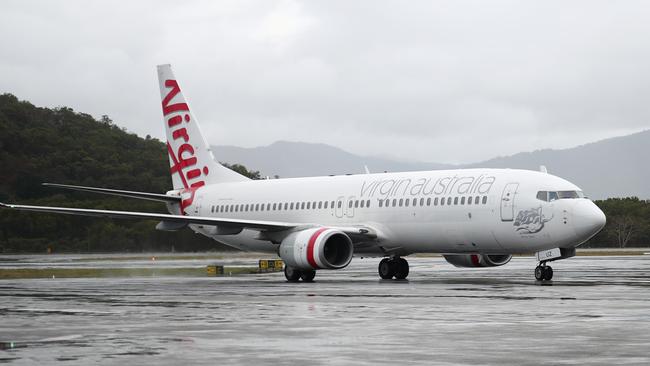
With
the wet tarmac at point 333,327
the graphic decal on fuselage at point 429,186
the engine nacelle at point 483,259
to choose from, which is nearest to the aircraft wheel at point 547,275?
the graphic decal on fuselage at point 429,186

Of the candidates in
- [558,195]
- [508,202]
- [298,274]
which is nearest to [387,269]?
[298,274]

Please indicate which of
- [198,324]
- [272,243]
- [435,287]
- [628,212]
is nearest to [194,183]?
[272,243]

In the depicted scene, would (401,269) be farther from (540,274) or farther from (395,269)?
(540,274)

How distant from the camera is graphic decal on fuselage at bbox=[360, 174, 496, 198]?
34781 mm

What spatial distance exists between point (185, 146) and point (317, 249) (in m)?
14.0

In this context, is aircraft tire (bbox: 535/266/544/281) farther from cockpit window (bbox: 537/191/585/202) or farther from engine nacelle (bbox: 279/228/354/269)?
engine nacelle (bbox: 279/228/354/269)

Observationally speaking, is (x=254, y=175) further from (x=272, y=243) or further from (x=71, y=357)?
(x=71, y=357)

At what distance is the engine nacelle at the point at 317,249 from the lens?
115ft

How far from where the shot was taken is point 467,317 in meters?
18.0

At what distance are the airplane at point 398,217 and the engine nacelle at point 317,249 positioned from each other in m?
0.04

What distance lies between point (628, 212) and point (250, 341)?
90.9 metres

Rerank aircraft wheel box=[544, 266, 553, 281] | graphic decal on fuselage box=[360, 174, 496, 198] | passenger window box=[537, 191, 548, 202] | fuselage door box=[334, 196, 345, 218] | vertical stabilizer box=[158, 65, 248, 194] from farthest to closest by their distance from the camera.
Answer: vertical stabilizer box=[158, 65, 248, 194], fuselage door box=[334, 196, 345, 218], graphic decal on fuselage box=[360, 174, 496, 198], passenger window box=[537, 191, 548, 202], aircraft wheel box=[544, 266, 553, 281]

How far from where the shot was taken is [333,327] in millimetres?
16297

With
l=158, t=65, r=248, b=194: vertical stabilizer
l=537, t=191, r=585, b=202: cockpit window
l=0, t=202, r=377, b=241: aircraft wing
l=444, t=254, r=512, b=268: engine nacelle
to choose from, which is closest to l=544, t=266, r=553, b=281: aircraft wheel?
l=537, t=191, r=585, b=202: cockpit window
